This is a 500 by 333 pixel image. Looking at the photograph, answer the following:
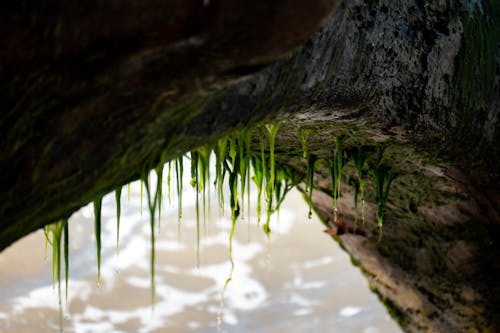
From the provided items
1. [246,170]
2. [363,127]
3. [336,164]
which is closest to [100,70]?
[246,170]

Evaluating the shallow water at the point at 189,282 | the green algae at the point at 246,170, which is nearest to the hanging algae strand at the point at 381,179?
the green algae at the point at 246,170

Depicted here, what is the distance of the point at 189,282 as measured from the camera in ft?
25.0

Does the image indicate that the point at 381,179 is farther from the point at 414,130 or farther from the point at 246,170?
the point at 246,170

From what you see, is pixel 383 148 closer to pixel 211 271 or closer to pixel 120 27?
pixel 120 27

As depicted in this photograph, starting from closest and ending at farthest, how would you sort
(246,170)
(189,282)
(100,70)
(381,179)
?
(100,70) → (246,170) → (381,179) → (189,282)

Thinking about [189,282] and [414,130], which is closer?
[414,130]

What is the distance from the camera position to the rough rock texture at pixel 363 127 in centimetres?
90

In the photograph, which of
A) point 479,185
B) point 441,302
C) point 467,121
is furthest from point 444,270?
point 467,121

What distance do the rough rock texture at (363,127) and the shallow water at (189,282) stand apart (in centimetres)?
437

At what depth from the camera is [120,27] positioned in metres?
0.81

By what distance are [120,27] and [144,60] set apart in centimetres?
7

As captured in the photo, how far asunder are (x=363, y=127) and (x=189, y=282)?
5973 mm

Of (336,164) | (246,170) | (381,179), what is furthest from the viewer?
(381,179)

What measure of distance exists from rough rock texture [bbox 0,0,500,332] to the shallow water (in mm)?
4367
